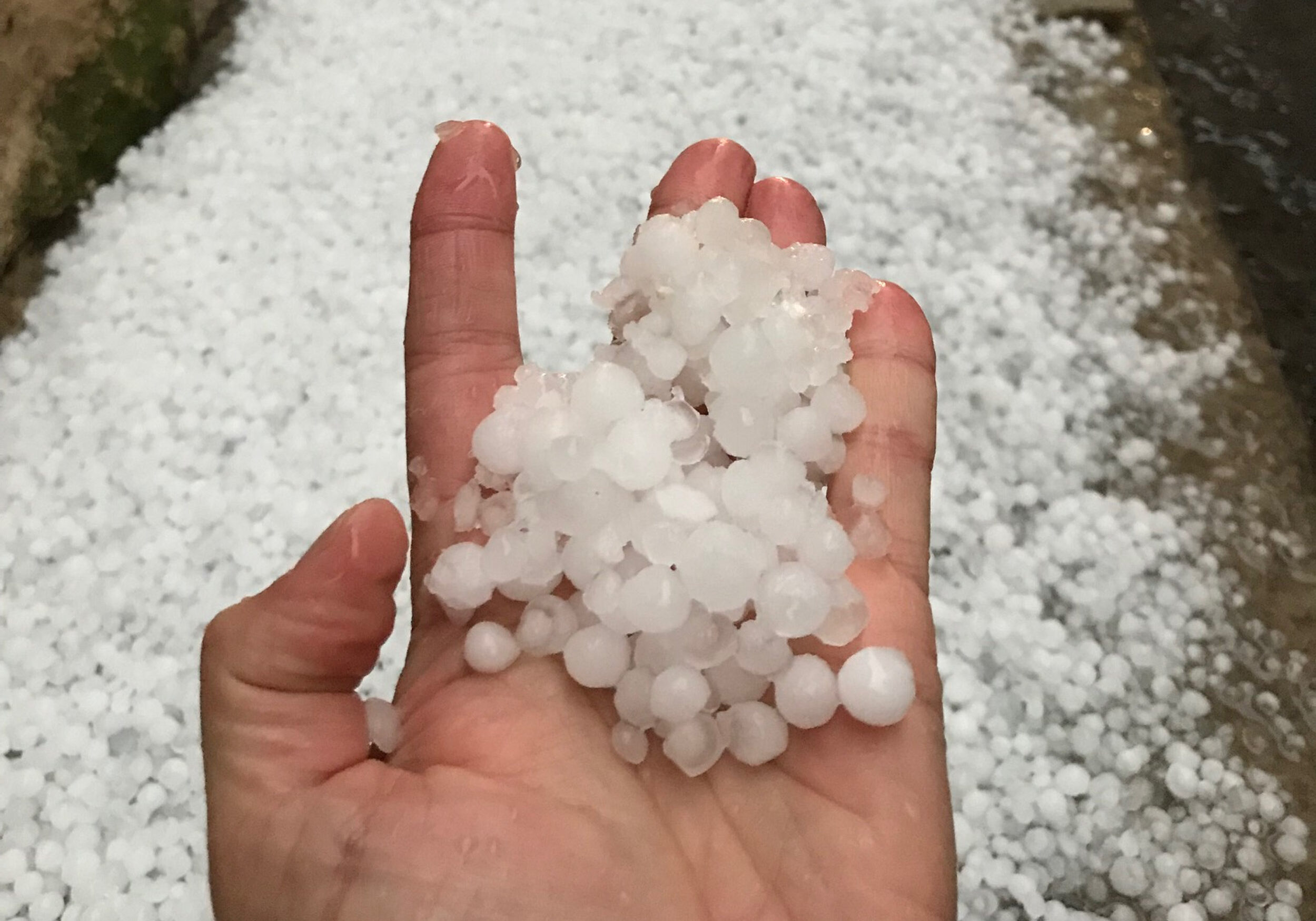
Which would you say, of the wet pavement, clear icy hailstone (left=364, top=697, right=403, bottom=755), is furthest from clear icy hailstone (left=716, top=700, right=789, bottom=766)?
the wet pavement

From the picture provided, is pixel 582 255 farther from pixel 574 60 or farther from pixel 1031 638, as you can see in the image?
pixel 1031 638

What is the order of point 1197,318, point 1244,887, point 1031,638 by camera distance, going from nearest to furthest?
point 1244,887, point 1031,638, point 1197,318

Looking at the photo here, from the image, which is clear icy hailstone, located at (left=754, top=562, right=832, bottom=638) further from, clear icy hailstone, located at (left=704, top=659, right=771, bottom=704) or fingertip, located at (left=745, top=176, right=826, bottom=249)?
fingertip, located at (left=745, top=176, right=826, bottom=249)

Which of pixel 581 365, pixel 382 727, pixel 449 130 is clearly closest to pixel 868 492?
pixel 382 727

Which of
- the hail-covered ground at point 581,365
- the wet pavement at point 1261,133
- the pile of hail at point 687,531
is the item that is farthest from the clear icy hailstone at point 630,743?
the wet pavement at point 1261,133

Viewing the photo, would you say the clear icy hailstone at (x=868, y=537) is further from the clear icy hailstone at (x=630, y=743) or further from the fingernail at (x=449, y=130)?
the fingernail at (x=449, y=130)

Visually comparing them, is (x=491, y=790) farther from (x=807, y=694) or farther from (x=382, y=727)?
(x=807, y=694)

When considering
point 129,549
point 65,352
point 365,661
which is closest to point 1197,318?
point 365,661
